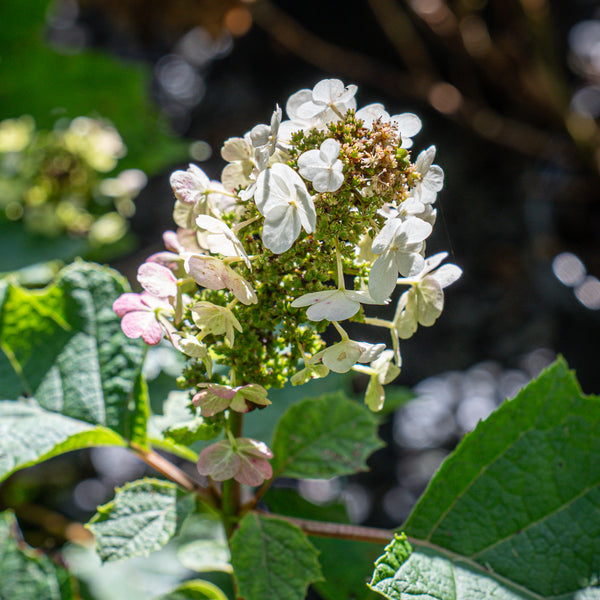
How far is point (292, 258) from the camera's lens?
2.10 feet

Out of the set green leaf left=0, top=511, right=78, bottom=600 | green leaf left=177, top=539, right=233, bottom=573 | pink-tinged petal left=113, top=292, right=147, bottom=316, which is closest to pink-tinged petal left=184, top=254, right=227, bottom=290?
pink-tinged petal left=113, top=292, right=147, bottom=316

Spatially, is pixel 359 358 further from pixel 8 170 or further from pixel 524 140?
pixel 524 140

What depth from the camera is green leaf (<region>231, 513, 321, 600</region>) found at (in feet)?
2.46

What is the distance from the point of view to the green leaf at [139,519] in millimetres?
753

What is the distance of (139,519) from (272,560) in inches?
7.2

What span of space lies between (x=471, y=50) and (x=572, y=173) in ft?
2.12

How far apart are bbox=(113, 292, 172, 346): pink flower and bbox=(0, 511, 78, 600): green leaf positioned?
24.5 inches

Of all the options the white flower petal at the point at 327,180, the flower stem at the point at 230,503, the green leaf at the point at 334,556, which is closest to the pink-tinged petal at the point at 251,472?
the flower stem at the point at 230,503

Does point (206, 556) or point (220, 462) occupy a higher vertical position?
point (220, 462)

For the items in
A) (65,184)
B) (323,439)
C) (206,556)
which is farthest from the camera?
(65,184)

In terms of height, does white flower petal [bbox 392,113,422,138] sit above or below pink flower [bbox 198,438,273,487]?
above

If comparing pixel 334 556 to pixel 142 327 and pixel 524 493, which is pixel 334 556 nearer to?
pixel 524 493

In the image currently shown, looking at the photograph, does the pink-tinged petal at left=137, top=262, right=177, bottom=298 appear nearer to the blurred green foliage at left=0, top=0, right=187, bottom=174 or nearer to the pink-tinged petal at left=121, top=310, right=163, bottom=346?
the pink-tinged petal at left=121, top=310, right=163, bottom=346

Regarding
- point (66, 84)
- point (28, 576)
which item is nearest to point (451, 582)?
point (28, 576)
